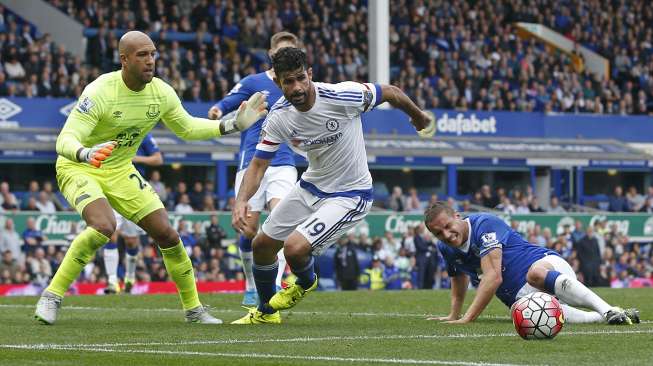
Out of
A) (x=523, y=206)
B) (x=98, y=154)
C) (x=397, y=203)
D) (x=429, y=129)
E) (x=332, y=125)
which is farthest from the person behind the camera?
(x=523, y=206)

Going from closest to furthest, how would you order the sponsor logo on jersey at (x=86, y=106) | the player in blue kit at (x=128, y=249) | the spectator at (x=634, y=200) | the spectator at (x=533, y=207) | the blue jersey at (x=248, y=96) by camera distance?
the sponsor logo on jersey at (x=86, y=106) → the blue jersey at (x=248, y=96) → the player in blue kit at (x=128, y=249) → the spectator at (x=533, y=207) → the spectator at (x=634, y=200)

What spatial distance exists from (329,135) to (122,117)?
5.82 feet

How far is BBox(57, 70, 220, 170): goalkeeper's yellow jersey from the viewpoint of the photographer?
1039 centimetres

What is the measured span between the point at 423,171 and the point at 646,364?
26991mm

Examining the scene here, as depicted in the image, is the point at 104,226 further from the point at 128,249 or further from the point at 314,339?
the point at 128,249

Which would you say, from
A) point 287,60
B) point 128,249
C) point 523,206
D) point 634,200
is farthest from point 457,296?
point 634,200

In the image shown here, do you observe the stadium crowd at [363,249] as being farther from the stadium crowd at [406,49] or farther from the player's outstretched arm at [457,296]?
the player's outstretched arm at [457,296]

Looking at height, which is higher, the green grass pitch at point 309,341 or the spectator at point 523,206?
the green grass pitch at point 309,341

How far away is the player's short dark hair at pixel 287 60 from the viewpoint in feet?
31.0

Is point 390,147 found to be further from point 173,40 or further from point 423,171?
point 173,40

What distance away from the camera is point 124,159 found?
10891 mm

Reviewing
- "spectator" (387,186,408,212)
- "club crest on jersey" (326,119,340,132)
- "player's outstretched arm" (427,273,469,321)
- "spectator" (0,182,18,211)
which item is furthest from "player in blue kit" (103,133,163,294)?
"spectator" (387,186,408,212)

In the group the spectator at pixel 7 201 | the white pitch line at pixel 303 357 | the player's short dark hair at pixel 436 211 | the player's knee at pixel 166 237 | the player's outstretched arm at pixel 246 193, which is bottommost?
the spectator at pixel 7 201

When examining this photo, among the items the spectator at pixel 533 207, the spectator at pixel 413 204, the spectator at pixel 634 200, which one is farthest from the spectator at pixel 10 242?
the spectator at pixel 634 200
